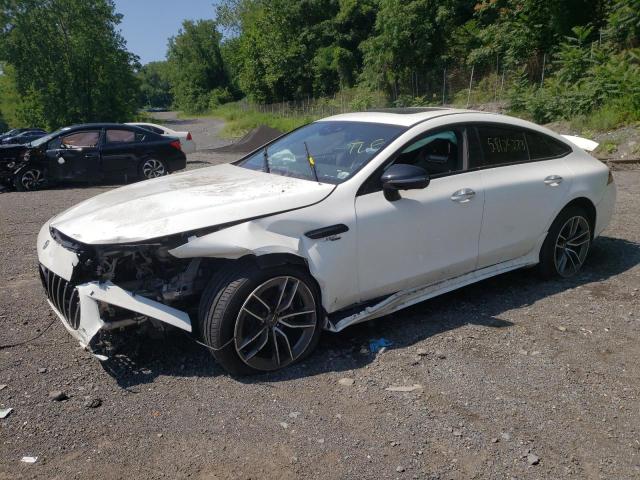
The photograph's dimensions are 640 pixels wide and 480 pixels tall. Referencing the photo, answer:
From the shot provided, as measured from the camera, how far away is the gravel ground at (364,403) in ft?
9.12

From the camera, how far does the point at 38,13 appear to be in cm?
3656

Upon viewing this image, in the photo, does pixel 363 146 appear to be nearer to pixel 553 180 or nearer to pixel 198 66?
pixel 553 180

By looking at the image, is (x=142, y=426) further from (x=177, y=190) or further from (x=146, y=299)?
(x=177, y=190)

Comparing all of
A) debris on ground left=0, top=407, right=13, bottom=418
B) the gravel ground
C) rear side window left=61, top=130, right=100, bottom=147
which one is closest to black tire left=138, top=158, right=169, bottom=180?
rear side window left=61, top=130, right=100, bottom=147

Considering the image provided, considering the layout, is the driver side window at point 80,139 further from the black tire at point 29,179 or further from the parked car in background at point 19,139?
the parked car in background at point 19,139

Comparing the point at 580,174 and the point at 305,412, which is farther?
the point at 580,174

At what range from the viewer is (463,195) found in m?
4.27

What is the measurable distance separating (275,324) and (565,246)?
3.05m

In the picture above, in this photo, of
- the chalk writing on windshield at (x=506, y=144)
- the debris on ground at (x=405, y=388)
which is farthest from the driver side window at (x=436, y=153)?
the debris on ground at (x=405, y=388)

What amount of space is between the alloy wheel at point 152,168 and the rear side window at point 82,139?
44.7 inches

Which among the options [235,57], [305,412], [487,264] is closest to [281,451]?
[305,412]

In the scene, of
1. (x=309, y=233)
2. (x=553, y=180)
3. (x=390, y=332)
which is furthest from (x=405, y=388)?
(x=553, y=180)

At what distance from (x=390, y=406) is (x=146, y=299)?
1556 mm

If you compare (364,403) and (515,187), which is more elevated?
(515,187)
